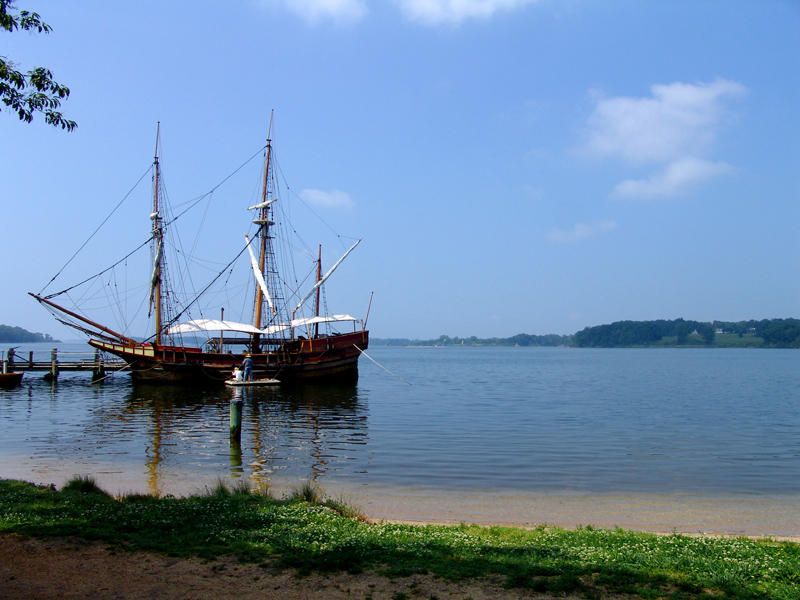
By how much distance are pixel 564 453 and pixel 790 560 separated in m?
12.6

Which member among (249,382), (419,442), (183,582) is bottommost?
(419,442)

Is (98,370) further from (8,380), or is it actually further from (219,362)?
(219,362)

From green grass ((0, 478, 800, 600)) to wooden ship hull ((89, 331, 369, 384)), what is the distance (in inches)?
1417

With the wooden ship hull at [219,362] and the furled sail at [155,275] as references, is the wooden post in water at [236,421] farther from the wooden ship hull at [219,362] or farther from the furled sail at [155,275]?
the furled sail at [155,275]

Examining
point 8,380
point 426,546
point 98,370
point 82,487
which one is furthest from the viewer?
point 98,370

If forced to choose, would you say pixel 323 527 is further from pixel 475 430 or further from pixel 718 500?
pixel 475 430

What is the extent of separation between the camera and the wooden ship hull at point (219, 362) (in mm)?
44375

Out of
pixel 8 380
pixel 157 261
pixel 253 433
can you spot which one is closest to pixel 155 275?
pixel 157 261

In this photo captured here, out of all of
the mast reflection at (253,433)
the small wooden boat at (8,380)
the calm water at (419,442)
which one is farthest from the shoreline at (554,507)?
the small wooden boat at (8,380)

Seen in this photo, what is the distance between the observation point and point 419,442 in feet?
71.3

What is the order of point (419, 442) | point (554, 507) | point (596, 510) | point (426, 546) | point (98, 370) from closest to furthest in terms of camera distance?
point (426, 546) → point (596, 510) → point (554, 507) → point (419, 442) → point (98, 370)

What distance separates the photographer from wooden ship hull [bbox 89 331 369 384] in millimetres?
44375

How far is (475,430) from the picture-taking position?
81.0ft

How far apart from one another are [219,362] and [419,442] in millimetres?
27428
